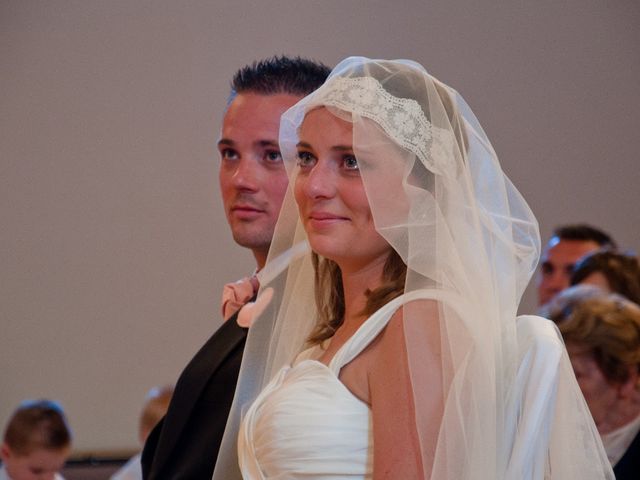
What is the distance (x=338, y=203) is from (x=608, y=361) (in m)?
1.53

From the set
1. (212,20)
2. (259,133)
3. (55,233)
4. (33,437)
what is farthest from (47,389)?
(259,133)

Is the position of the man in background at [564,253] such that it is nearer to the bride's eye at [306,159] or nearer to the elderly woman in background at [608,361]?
the elderly woman in background at [608,361]

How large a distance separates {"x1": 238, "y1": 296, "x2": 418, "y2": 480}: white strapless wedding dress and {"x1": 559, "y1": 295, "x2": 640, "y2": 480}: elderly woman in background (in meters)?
1.49

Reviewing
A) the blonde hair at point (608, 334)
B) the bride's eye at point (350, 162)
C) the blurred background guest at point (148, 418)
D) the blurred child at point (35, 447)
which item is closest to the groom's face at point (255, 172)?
the bride's eye at point (350, 162)

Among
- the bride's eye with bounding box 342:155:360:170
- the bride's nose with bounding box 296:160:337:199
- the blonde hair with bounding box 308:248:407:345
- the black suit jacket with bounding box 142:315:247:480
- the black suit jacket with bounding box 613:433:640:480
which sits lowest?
the black suit jacket with bounding box 613:433:640:480

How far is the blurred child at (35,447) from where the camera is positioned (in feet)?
14.8

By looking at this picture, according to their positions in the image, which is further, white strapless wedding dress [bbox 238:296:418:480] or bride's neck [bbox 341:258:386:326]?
bride's neck [bbox 341:258:386:326]

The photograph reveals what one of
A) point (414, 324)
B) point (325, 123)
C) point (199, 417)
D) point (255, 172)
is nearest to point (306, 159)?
point (325, 123)

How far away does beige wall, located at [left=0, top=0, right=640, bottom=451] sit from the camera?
5.87 m

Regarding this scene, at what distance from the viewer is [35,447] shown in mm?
4492

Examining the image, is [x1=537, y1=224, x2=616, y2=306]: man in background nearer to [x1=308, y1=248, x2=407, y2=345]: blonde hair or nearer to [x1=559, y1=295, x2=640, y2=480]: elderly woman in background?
[x1=559, y1=295, x2=640, y2=480]: elderly woman in background

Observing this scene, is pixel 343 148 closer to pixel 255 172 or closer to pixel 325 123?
pixel 325 123

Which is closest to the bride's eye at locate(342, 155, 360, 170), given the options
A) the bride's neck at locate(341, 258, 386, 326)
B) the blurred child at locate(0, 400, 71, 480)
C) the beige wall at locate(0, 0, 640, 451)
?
the bride's neck at locate(341, 258, 386, 326)

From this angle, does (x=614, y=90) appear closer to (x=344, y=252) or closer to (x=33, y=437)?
(x=33, y=437)
